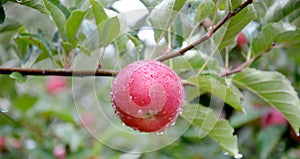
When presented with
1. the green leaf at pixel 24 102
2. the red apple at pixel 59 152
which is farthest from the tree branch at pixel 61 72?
the green leaf at pixel 24 102

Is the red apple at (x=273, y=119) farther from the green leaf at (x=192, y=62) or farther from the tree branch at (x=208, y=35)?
the tree branch at (x=208, y=35)

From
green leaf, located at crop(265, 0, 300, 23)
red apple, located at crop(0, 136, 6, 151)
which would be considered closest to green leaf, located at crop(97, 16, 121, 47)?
green leaf, located at crop(265, 0, 300, 23)

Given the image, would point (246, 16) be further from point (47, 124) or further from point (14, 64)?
point (47, 124)

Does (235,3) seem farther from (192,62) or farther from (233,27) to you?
(192,62)

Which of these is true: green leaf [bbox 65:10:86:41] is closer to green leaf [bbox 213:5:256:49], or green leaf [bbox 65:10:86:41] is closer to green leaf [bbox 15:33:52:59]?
green leaf [bbox 15:33:52:59]

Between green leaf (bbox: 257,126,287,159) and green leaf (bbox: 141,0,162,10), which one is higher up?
green leaf (bbox: 141,0,162,10)

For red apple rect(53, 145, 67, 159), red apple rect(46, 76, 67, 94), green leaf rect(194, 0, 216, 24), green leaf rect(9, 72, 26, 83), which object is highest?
green leaf rect(194, 0, 216, 24)

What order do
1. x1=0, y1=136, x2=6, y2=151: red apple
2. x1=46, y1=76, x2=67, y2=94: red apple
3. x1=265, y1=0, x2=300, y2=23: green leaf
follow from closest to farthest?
x1=265, y1=0, x2=300, y2=23: green leaf → x1=0, y1=136, x2=6, y2=151: red apple → x1=46, y1=76, x2=67, y2=94: red apple
